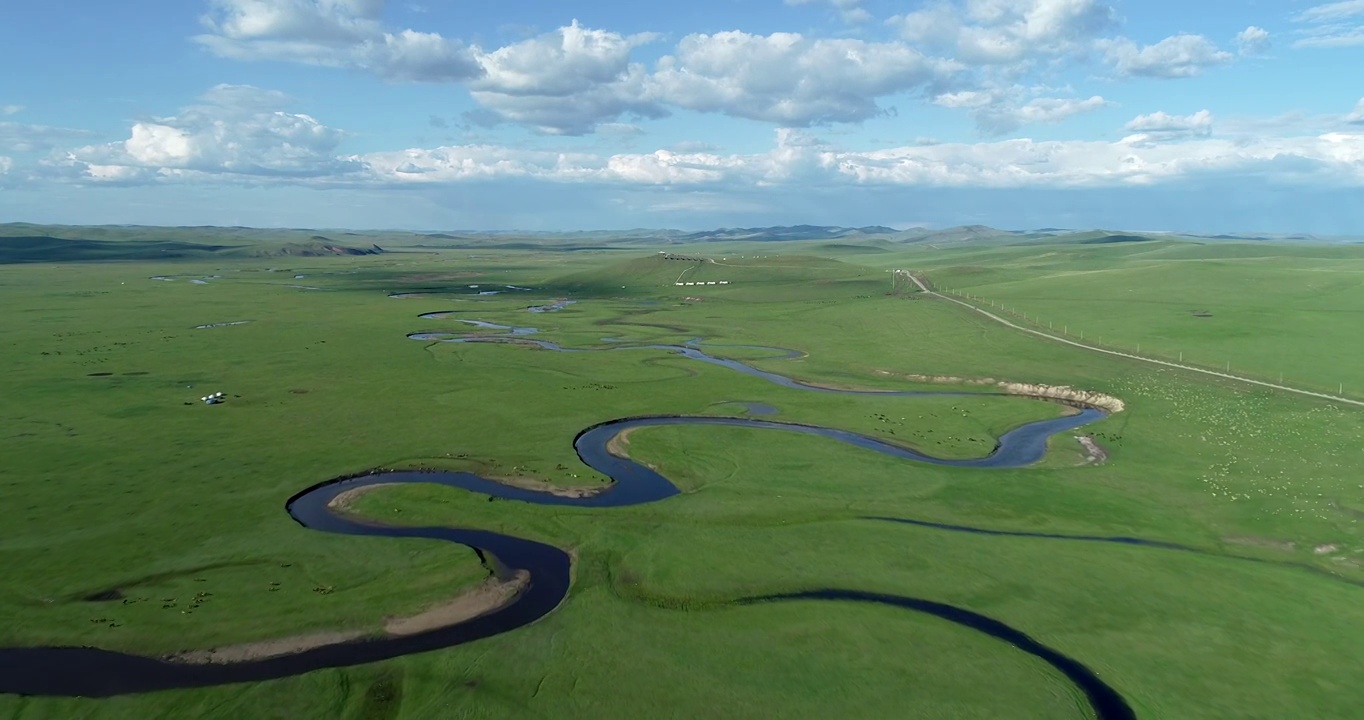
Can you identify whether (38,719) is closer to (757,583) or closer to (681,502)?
(757,583)

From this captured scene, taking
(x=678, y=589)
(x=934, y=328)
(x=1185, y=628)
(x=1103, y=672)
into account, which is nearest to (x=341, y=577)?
(x=678, y=589)

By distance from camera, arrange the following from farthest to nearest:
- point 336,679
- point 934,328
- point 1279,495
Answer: point 934,328 < point 1279,495 < point 336,679

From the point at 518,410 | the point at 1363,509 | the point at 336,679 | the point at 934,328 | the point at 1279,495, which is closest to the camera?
the point at 336,679

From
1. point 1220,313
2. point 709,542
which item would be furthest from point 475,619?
point 1220,313

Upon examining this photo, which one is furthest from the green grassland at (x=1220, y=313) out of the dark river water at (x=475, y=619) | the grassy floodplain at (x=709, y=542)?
the dark river water at (x=475, y=619)

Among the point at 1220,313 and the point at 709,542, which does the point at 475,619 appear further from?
the point at 1220,313

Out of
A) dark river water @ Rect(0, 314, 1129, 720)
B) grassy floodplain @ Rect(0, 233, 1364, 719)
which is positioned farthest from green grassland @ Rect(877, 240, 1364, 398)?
dark river water @ Rect(0, 314, 1129, 720)

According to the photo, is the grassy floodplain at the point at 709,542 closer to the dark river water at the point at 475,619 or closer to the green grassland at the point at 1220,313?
the dark river water at the point at 475,619
